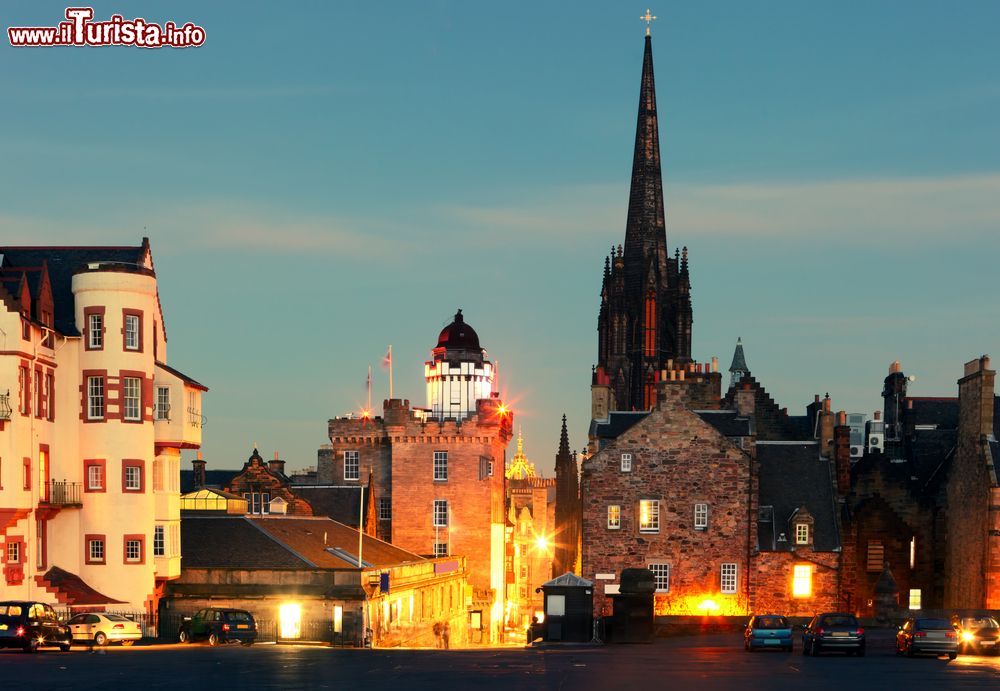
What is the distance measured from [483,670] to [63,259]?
131 feet

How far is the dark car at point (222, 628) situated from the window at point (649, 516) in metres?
24.9

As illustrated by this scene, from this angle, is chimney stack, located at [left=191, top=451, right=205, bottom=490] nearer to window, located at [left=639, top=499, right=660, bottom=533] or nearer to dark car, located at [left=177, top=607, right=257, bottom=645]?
window, located at [left=639, top=499, right=660, bottom=533]

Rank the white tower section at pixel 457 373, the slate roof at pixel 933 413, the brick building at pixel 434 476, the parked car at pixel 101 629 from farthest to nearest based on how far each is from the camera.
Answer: the white tower section at pixel 457 373 → the brick building at pixel 434 476 → the slate roof at pixel 933 413 → the parked car at pixel 101 629

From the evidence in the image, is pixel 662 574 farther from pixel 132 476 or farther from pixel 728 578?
pixel 132 476

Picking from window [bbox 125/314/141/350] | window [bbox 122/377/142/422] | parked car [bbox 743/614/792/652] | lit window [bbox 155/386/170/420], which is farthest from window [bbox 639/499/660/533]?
window [bbox 125/314/141/350]

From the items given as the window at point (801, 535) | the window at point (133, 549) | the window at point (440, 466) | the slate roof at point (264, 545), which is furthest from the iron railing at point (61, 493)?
the window at point (440, 466)

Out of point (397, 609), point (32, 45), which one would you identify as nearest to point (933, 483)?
point (397, 609)

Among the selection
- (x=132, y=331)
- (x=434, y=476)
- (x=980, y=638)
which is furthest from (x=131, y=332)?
(x=434, y=476)

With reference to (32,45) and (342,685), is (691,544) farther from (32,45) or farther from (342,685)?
(342,685)

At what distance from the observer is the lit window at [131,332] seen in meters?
70.4

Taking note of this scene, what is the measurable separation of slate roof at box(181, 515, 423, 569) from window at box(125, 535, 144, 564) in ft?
19.4

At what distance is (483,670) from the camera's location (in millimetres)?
40844

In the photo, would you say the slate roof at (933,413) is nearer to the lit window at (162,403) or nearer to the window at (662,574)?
the window at (662,574)

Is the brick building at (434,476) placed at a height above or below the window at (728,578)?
above
